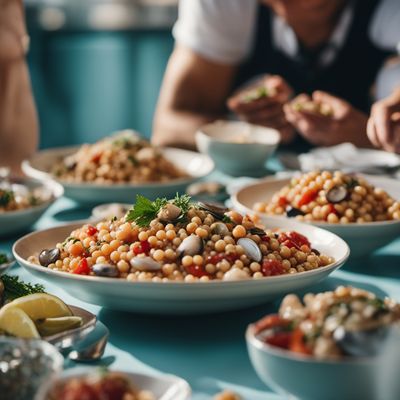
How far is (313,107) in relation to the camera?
2.83m

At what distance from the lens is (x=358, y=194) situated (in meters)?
1.73

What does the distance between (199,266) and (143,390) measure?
0.36m

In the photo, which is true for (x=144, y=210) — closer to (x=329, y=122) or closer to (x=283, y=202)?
(x=283, y=202)

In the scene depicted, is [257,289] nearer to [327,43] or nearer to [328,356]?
[328,356]

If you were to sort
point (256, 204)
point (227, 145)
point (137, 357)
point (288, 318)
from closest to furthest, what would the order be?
1. point (288, 318)
2. point (137, 357)
3. point (256, 204)
4. point (227, 145)

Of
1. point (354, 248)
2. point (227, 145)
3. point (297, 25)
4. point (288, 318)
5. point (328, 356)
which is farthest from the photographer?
point (297, 25)

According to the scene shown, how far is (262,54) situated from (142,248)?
8.33ft

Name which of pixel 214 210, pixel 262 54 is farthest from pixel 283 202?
pixel 262 54

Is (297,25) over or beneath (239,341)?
over

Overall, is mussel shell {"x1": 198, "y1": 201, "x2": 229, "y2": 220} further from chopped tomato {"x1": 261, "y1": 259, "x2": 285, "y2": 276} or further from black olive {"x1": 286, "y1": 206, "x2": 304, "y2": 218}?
black olive {"x1": 286, "y1": 206, "x2": 304, "y2": 218}

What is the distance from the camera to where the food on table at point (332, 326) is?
34.7 inches

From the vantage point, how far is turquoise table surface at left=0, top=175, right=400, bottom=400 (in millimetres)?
1090

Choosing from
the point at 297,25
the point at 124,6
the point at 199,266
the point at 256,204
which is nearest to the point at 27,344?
the point at 199,266

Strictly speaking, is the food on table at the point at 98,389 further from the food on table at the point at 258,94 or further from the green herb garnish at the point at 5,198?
the food on table at the point at 258,94
